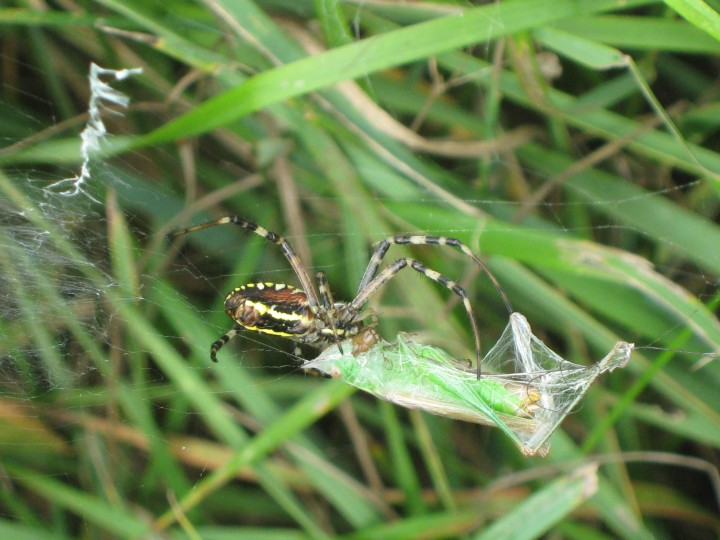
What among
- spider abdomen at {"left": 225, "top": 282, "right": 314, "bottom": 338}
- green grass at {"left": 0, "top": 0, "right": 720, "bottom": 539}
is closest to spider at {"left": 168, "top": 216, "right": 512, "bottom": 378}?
spider abdomen at {"left": 225, "top": 282, "right": 314, "bottom": 338}

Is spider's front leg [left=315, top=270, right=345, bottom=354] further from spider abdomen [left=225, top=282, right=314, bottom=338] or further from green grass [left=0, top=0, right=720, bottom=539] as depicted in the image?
green grass [left=0, top=0, right=720, bottom=539]

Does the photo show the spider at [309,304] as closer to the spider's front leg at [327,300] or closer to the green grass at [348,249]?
the spider's front leg at [327,300]

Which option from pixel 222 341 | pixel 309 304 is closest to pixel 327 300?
pixel 309 304

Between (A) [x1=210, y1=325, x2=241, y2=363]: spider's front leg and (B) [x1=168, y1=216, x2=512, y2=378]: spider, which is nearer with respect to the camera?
(B) [x1=168, y1=216, x2=512, y2=378]: spider

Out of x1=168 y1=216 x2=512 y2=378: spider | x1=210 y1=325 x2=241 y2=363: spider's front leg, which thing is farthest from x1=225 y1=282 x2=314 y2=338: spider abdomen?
x1=210 y1=325 x2=241 y2=363: spider's front leg

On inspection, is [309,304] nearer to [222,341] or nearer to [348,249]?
[222,341]

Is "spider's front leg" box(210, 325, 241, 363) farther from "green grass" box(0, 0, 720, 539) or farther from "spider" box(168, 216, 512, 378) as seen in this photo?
"green grass" box(0, 0, 720, 539)
